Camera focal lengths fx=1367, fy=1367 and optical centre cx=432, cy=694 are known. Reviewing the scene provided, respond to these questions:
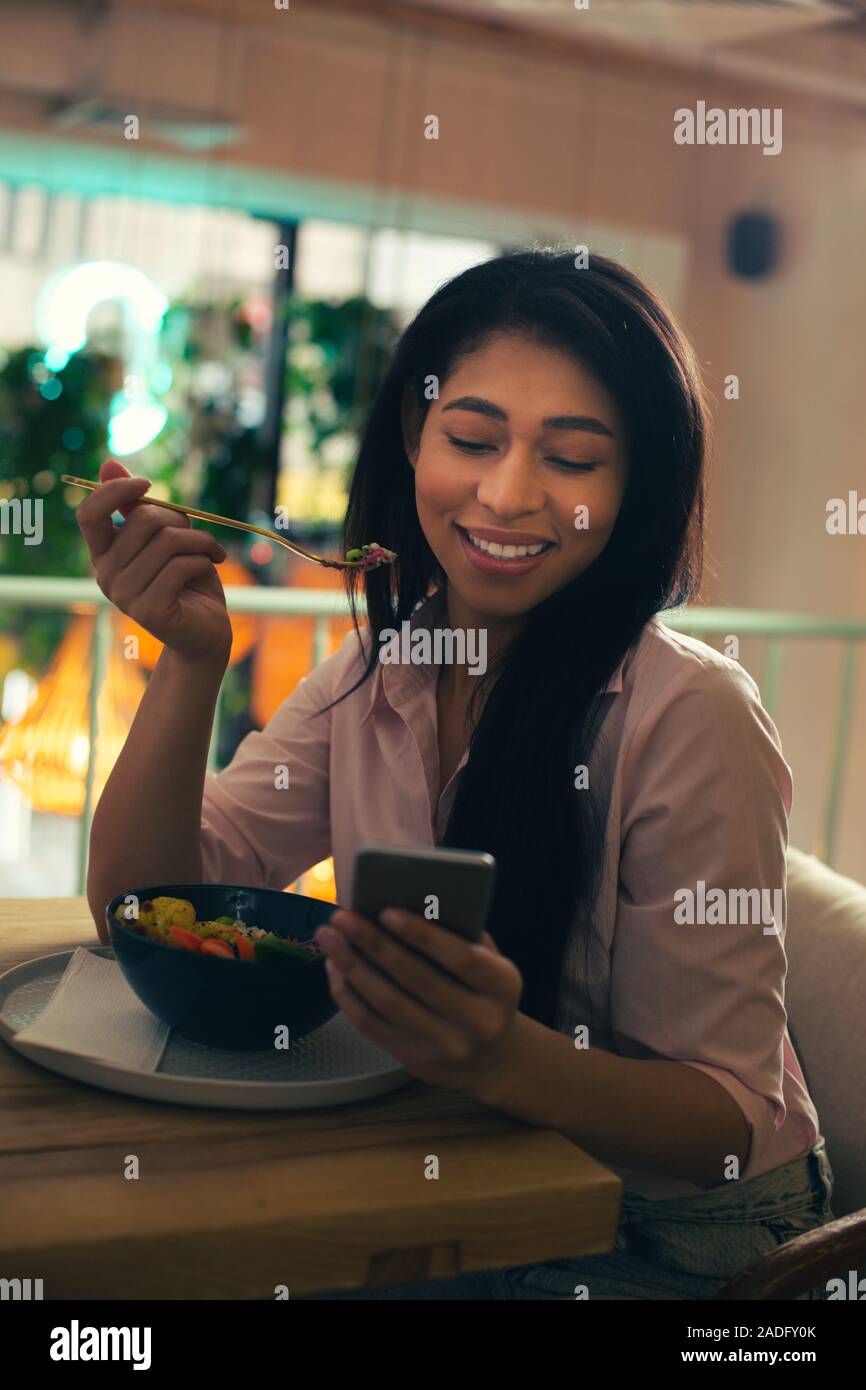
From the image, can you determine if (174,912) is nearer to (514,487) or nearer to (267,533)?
(267,533)

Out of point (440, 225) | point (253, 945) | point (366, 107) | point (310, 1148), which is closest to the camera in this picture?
point (310, 1148)

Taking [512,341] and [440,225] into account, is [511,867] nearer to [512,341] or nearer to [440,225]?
[512,341]

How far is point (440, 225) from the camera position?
619 cm

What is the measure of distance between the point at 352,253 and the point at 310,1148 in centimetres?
608

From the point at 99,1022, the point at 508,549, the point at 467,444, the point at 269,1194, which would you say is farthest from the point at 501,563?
the point at 269,1194

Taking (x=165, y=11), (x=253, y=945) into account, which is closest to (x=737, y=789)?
(x=253, y=945)

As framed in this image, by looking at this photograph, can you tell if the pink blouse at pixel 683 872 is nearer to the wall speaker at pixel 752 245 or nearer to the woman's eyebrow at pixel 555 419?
the woman's eyebrow at pixel 555 419

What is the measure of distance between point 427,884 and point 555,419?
0.60m

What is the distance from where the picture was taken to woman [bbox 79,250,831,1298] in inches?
45.0

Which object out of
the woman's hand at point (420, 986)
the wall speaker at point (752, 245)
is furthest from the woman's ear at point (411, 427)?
the wall speaker at point (752, 245)

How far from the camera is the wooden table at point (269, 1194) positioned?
30.2 inches

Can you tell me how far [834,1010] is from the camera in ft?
4.51
